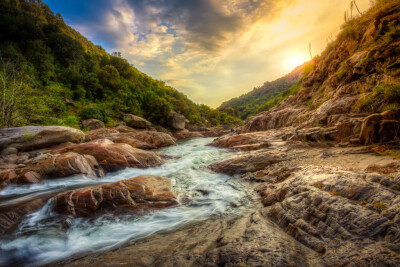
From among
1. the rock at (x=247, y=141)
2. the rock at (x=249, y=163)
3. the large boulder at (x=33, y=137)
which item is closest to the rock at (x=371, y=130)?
the rock at (x=249, y=163)

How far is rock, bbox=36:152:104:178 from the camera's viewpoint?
20.1 feet

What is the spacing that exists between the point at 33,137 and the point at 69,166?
444 centimetres

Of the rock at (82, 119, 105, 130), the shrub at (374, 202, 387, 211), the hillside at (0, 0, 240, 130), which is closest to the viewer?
the shrub at (374, 202, 387, 211)

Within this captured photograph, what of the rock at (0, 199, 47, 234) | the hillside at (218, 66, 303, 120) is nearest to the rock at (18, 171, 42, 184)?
the rock at (0, 199, 47, 234)

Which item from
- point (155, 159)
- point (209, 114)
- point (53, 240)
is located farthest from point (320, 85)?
point (209, 114)

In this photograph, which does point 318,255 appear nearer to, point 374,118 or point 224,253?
point 224,253

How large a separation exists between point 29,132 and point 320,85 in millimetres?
21119

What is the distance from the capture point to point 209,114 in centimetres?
6881

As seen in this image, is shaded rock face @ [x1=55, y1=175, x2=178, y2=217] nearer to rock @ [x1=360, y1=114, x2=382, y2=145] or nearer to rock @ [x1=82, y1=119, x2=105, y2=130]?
rock @ [x1=360, y1=114, x2=382, y2=145]

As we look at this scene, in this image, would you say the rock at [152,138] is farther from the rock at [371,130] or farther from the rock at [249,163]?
the rock at [371,130]

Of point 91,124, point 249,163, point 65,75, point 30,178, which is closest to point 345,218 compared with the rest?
point 249,163

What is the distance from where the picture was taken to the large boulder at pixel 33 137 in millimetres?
8234

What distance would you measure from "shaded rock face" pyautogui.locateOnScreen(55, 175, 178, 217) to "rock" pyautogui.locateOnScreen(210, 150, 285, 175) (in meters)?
Answer: 2.70

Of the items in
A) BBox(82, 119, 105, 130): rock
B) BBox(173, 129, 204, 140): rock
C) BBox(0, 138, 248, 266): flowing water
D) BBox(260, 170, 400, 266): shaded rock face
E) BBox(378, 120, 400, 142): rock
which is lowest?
BBox(0, 138, 248, 266): flowing water
